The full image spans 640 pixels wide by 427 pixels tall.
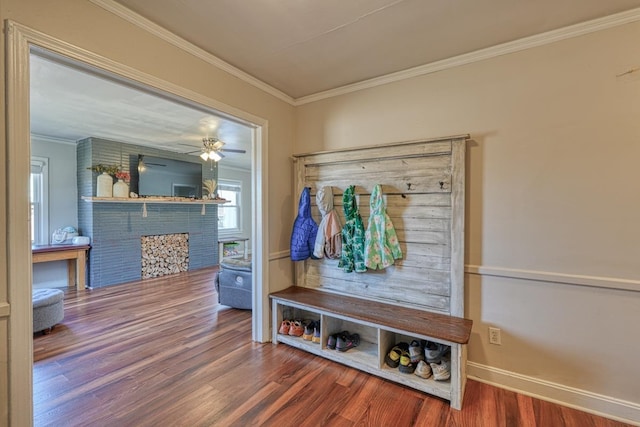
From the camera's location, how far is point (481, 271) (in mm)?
2098

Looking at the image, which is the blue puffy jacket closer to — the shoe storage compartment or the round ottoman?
the shoe storage compartment

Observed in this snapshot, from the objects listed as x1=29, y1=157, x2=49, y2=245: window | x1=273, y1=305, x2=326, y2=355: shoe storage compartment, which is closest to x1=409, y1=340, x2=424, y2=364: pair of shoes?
x1=273, y1=305, x2=326, y2=355: shoe storage compartment

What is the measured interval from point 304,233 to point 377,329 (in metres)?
1.07

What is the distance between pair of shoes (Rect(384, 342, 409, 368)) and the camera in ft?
7.00

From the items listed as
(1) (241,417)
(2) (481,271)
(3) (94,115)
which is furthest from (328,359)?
(3) (94,115)

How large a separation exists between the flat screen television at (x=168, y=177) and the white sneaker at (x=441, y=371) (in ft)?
16.9

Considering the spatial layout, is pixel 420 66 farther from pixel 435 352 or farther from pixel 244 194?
pixel 244 194

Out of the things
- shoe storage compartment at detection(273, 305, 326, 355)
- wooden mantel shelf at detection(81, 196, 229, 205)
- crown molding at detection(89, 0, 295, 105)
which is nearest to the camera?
crown molding at detection(89, 0, 295, 105)

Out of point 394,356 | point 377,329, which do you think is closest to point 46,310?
point 377,329

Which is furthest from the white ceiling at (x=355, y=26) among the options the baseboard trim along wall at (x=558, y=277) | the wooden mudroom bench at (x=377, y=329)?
the wooden mudroom bench at (x=377, y=329)

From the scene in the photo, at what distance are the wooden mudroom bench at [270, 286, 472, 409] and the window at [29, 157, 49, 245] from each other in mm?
4380

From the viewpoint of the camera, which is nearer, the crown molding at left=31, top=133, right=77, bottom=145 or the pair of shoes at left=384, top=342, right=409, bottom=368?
the pair of shoes at left=384, top=342, right=409, bottom=368

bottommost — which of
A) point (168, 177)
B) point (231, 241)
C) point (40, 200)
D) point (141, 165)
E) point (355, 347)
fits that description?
point (355, 347)

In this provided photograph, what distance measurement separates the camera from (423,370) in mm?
1990
